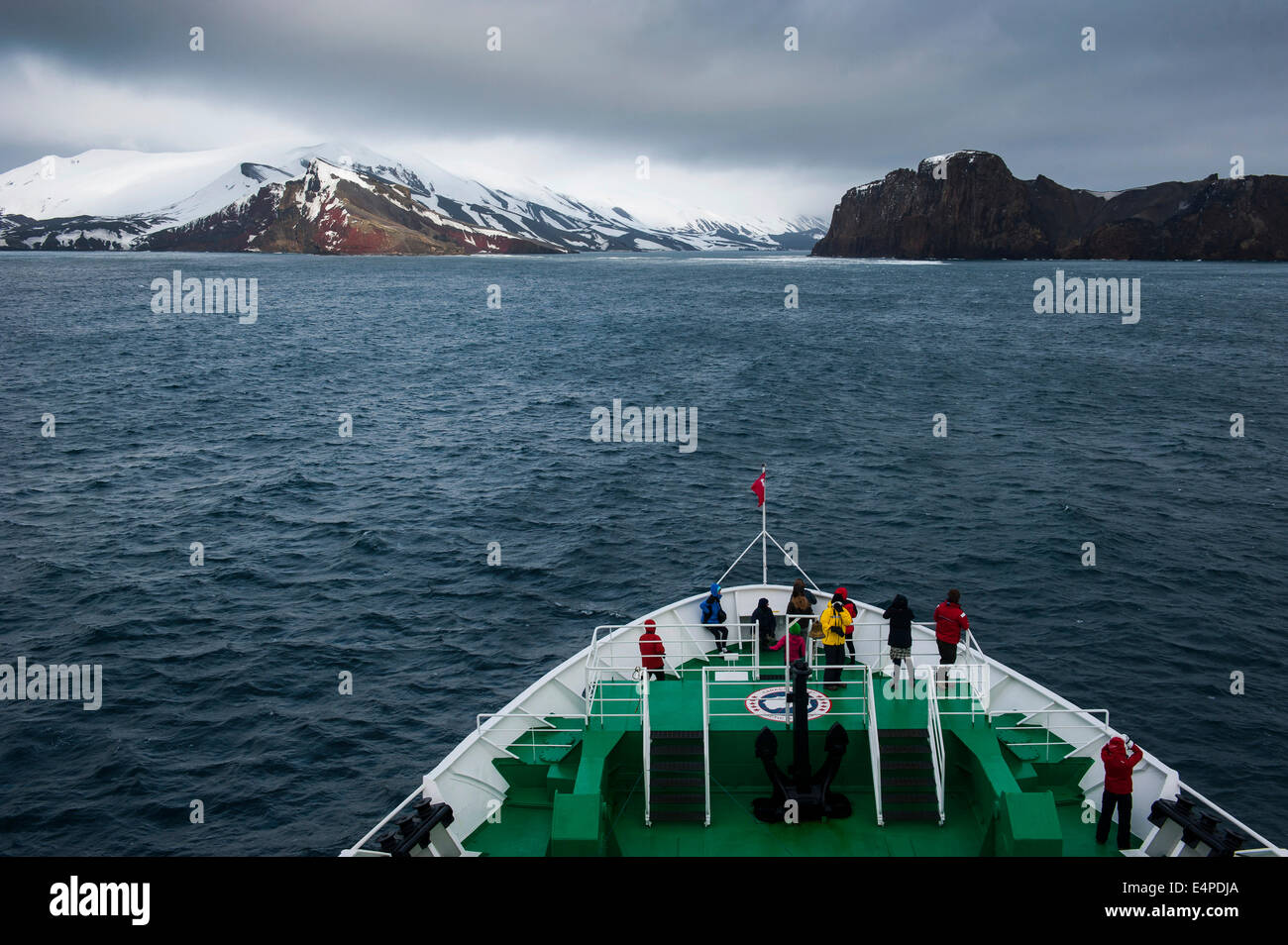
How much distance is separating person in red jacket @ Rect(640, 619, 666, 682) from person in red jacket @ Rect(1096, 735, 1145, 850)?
903 centimetres

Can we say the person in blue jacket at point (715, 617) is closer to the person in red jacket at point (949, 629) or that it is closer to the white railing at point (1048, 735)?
the person in red jacket at point (949, 629)

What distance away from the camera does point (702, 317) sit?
445 feet

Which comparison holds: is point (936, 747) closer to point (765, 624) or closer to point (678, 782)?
point (678, 782)

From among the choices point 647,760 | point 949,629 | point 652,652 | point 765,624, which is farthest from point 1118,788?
point 652,652

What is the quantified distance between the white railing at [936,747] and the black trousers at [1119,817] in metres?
2.75

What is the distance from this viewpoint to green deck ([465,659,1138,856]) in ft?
48.0

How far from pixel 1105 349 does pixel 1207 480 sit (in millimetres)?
51030

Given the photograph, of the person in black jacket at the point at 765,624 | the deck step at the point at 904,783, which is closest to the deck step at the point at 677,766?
the deck step at the point at 904,783

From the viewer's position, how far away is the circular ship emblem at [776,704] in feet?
60.1

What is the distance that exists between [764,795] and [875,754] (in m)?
2.30

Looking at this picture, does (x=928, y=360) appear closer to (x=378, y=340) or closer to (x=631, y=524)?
(x=631, y=524)

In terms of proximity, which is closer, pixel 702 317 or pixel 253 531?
pixel 253 531
